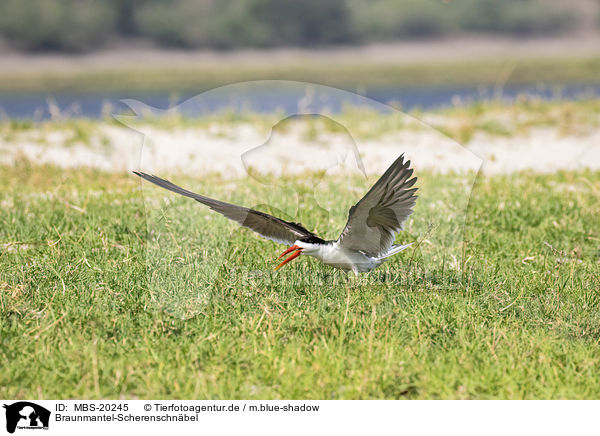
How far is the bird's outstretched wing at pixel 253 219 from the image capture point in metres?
2.36

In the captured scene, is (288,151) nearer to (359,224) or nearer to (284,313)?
(359,224)

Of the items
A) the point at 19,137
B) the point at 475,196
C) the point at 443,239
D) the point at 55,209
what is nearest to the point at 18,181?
the point at 55,209

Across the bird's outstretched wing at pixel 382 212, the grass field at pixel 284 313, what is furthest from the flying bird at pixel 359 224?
the grass field at pixel 284 313

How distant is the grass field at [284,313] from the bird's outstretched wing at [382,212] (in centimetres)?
23

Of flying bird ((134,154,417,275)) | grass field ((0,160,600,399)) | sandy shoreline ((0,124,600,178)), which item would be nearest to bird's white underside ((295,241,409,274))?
flying bird ((134,154,417,275))

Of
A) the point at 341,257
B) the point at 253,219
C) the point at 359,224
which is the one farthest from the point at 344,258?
the point at 253,219

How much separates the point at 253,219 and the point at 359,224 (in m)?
0.34

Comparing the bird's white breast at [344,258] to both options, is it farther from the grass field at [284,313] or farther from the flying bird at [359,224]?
the grass field at [284,313]

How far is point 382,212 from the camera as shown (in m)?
2.33

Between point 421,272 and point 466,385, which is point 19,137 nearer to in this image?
point 421,272

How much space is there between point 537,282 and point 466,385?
3.06 feet

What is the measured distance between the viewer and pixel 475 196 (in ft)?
14.4

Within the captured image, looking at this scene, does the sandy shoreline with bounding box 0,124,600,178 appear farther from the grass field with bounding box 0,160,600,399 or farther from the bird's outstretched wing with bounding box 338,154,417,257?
the bird's outstretched wing with bounding box 338,154,417,257

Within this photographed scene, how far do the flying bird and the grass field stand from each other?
16cm
